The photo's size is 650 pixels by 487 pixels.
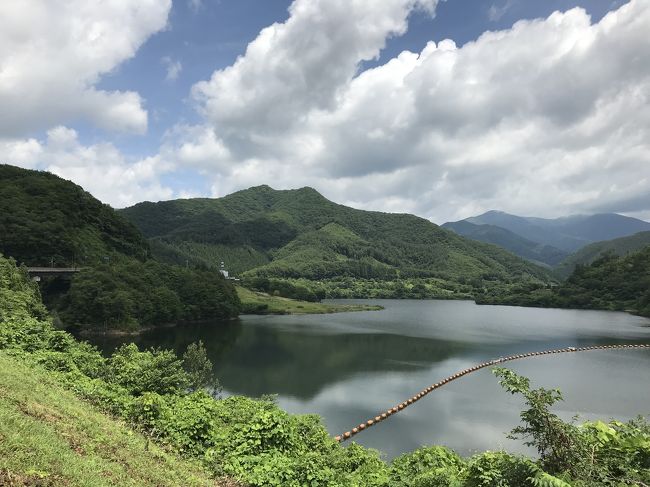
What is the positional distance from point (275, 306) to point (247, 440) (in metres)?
112

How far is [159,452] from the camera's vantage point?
1152 cm

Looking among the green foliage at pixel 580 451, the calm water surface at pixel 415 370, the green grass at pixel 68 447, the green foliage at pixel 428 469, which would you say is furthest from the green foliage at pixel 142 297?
the green foliage at pixel 580 451

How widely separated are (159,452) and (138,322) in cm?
6987

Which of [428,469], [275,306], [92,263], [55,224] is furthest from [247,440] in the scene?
[275,306]

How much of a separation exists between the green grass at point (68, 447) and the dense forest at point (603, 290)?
503 feet

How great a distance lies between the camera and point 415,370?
51625 millimetres

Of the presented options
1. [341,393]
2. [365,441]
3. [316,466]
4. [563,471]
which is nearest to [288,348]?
[341,393]

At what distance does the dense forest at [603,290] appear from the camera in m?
141

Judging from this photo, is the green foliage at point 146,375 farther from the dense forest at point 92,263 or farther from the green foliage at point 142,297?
the green foliage at point 142,297

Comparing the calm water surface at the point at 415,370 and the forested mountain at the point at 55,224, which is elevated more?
the forested mountain at the point at 55,224

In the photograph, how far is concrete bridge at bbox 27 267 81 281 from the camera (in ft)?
257

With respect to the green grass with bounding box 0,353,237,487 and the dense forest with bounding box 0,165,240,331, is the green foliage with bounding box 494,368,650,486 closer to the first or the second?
the green grass with bounding box 0,353,237,487

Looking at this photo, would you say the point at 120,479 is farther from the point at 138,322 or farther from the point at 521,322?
the point at 521,322

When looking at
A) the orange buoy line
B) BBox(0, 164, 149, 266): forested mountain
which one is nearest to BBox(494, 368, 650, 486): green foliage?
the orange buoy line
